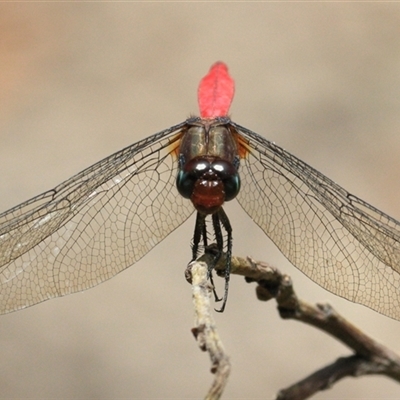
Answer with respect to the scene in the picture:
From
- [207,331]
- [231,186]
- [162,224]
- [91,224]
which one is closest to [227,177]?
[231,186]

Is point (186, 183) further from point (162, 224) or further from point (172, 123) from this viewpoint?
point (172, 123)

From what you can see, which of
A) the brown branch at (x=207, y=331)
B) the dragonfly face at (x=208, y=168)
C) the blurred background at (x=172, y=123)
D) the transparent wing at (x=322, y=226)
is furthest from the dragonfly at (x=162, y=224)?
the blurred background at (x=172, y=123)

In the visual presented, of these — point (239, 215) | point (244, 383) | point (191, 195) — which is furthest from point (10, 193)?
point (191, 195)

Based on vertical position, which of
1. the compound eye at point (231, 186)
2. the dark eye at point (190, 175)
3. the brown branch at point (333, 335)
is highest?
the dark eye at point (190, 175)

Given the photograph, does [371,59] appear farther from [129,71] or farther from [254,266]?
[254,266]

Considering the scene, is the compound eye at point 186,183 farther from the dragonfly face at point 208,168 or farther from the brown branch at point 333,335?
the brown branch at point 333,335

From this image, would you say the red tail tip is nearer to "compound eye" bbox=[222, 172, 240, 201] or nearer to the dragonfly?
the dragonfly
